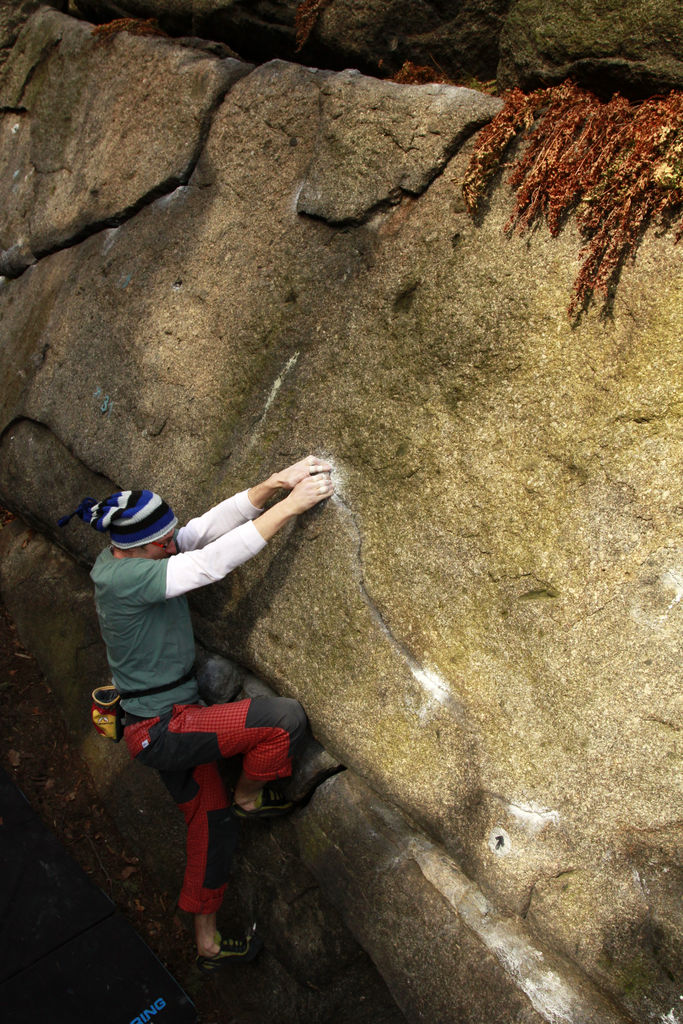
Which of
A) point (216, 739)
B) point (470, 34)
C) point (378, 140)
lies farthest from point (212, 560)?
point (470, 34)

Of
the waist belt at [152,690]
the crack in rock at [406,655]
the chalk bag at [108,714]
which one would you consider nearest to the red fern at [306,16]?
the crack in rock at [406,655]

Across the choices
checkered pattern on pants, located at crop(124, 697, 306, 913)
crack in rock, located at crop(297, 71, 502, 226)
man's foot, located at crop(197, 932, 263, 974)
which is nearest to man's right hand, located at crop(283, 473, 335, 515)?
checkered pattern on pants, located at crop(124, 697, 306, 913)

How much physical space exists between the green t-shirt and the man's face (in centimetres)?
6

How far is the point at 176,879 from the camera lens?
4.40 meters

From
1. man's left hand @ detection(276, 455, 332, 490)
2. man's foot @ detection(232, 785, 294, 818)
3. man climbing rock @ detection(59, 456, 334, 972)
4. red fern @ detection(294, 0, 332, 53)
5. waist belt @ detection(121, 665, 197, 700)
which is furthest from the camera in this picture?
red fern @ detection(294, 0, 332, 53)

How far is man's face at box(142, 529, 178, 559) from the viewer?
11.8 ft

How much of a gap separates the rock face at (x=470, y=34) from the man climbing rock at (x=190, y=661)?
1921mm

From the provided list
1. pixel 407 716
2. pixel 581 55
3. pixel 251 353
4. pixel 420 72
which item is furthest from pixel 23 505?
pixel 581 55

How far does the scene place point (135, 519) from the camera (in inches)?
138

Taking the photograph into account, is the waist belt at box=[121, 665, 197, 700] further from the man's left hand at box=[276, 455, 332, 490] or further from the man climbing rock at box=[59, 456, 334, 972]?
the man's left hand at box=[276, 455, 332, 490]

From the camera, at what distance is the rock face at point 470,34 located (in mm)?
3000

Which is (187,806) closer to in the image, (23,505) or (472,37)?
(23,505)

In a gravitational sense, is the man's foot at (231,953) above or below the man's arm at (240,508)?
below

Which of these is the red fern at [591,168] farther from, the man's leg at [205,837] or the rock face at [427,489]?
the man's leg at [205,837]
